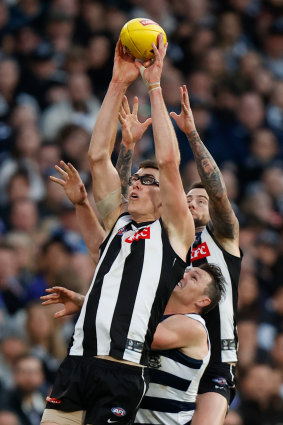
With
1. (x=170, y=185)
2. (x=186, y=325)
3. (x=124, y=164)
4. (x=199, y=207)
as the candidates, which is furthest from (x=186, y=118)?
(x=186, y=325)

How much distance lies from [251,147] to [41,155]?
9.98 feet

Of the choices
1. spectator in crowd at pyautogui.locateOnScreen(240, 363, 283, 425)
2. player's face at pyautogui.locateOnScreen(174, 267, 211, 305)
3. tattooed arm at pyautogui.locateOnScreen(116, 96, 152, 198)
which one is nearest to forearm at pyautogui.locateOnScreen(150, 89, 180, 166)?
tattooed arm at pyautogui.locateOnScreen(116, 96, 152, 198)

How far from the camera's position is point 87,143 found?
9.23m

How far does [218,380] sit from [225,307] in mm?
496

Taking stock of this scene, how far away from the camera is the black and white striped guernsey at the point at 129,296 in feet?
15.0

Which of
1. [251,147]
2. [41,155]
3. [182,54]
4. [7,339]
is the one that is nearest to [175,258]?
[7,339]

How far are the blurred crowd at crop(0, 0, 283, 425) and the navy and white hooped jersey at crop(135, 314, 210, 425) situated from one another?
6.79 ft

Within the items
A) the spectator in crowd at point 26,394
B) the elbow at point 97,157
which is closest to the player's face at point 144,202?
the elbow at point 97,157

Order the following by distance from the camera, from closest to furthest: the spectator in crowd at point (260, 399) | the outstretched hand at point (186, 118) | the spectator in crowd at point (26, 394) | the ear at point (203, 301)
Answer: the ear at point (203, 301) → the outstretched hand at point (186, 118) → the spectator in crowd at point (26, 394) → the spectator in crowd at point (260, 399)

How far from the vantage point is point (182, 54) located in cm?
1134

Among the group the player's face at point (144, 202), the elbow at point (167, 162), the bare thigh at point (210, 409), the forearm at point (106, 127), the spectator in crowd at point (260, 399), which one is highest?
the forearm at point (106, 127)

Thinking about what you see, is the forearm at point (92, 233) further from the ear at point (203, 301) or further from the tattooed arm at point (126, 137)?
the ear at point (203, 301)

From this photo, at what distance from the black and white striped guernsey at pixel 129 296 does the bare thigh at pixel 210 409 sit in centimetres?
95

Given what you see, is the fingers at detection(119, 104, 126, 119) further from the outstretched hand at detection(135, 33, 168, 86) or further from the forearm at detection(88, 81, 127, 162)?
the outstretched hand at detection(135, 33, 168, 86)
